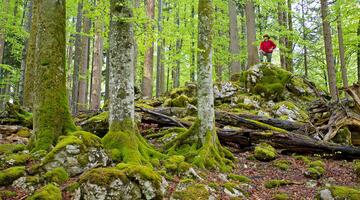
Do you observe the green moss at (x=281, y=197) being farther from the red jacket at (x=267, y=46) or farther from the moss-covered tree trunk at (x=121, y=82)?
the red jacket at (x=267, y=46)

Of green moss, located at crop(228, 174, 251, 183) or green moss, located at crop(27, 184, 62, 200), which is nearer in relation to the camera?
green moss, located at crop(27, 184, 62, 200)

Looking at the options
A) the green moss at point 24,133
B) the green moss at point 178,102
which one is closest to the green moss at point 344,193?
the green moss at point 178,102

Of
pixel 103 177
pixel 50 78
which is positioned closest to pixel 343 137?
pixel 103 177

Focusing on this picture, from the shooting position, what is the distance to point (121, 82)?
21.2ft

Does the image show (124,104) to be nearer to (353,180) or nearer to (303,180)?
(303,180)

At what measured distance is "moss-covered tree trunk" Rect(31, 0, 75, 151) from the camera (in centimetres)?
636

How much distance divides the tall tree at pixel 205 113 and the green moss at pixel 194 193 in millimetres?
1576

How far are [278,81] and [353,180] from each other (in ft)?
23.6

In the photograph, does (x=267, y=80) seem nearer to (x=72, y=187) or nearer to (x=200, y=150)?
(x=200, y=150)

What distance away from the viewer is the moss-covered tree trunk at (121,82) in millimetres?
6367

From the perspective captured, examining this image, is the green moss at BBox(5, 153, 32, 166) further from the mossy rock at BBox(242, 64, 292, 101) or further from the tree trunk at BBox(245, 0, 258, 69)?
the tree trunk at BBox(245, 0, 258, 69)

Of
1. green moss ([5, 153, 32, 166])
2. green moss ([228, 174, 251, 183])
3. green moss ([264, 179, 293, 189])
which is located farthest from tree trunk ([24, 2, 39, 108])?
green moss ([264, 179, 293, 189])

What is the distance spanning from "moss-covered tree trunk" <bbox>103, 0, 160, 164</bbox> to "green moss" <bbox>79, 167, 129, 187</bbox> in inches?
54.5

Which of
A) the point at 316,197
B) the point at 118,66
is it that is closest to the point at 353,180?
the point at 316,197
